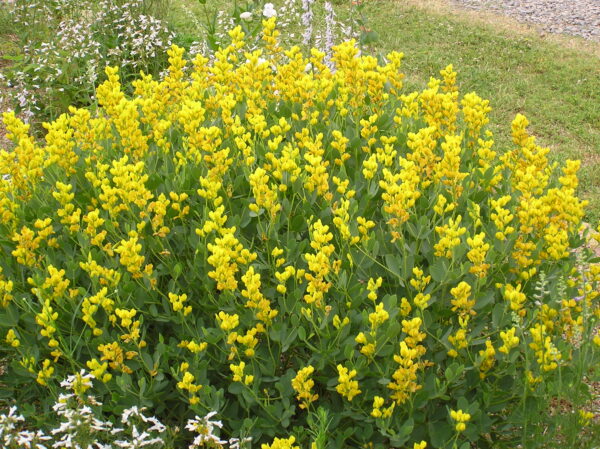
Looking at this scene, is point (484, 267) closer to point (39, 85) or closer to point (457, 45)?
point (39, 85)

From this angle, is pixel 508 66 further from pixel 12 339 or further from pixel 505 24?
pixel 12 339

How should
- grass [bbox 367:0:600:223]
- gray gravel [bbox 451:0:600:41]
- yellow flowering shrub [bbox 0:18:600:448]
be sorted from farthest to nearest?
gray gravel [bbox 451:0:600:41] → grass [bbox 367:0:600:223] → yellow flowering shrub [bbox 0:18:600:448]

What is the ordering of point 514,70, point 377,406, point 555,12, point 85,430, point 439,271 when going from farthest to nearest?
point 555,12
point 514,70
point 439,271
point 377,406
point 85,430

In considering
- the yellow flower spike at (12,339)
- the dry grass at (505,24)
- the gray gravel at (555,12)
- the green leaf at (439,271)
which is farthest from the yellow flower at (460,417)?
the gray gravel at (555,12)

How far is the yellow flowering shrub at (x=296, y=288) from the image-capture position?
7.43 ft

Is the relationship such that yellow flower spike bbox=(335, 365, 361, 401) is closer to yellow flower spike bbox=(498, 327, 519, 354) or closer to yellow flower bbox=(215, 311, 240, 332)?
yellow flower bbox=(215, 311, 240, 332)

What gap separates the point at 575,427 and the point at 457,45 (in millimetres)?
6829

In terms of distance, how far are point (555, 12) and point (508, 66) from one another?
2.66 metres

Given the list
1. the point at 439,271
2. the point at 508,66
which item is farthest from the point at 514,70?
the point at 439,271

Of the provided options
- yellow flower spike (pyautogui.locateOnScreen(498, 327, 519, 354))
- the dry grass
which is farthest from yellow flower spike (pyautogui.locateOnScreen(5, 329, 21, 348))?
the dry grass

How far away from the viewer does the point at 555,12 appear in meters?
9.87

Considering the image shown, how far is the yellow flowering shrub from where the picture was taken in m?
2.27

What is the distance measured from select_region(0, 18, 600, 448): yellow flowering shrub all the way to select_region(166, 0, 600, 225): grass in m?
2.85

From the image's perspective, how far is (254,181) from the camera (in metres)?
2.47
